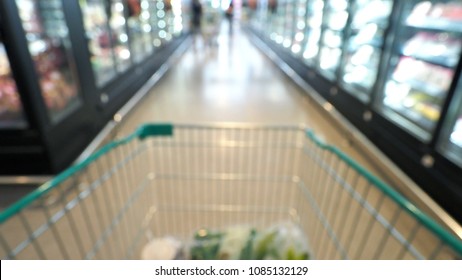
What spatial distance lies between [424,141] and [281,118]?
71.0 inches

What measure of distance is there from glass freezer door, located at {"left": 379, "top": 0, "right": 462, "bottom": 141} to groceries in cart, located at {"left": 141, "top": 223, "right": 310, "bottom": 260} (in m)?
1.59

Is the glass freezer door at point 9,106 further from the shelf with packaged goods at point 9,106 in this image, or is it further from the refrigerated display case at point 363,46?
the refrigerated display case at point 363,46

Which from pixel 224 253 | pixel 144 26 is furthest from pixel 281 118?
pixel 144 26

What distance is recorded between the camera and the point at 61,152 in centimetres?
235

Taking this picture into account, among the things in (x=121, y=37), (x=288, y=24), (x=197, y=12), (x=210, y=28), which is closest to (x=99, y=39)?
(x=121, y=37)

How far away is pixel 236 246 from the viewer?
1.24 metres

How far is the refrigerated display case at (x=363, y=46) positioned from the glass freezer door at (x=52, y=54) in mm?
2830

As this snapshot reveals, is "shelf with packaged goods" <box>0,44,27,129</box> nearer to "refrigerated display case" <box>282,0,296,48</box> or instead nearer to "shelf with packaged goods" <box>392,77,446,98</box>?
"shelf with packaged goods" <box>392,77,446,98</box>

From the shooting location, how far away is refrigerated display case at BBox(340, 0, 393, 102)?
120 inches

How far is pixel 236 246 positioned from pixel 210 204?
815mm

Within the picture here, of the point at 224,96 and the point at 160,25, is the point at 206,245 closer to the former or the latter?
the point at 224,96

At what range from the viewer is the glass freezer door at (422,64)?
2.29 m

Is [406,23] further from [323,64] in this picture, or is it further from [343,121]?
[323,64]

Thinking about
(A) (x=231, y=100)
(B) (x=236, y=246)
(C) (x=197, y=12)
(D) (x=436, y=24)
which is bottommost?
(A) (x=231, y=100)
